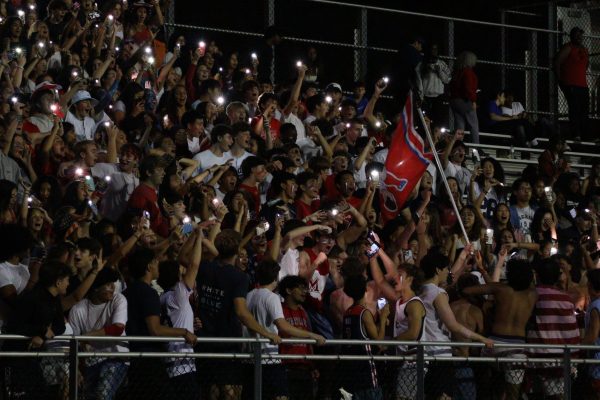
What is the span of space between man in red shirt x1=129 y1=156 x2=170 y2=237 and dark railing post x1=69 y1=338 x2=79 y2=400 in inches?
153

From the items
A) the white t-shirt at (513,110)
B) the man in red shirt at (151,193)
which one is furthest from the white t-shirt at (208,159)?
the white t-shirt at (513,110)

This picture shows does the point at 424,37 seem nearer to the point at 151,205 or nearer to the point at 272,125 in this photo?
the point at 272,125

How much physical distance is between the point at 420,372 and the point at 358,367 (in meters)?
0.52

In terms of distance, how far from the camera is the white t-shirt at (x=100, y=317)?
11.8 m

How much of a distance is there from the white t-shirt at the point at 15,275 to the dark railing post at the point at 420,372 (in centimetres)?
322

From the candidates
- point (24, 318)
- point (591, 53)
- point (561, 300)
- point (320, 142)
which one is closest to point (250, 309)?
point (24, 318)

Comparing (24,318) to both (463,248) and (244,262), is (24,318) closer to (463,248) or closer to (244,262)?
(244,262)

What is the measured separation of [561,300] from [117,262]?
13.5 ft

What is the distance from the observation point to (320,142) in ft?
61.0

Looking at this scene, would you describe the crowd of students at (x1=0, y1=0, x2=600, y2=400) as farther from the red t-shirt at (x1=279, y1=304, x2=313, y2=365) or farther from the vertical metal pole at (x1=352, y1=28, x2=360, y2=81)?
the vertical metal pole at (x1=352, y1=28, x2=360, y2=81)

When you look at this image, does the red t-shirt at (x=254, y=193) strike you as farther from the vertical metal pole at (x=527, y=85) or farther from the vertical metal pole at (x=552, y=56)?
the vertical metal pole at (x=527, y=85)

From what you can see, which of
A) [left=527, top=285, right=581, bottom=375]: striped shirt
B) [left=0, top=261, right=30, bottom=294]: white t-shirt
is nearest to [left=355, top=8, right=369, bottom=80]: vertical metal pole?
[left=527, top=285, right=581, bottom=375]: striped shirt

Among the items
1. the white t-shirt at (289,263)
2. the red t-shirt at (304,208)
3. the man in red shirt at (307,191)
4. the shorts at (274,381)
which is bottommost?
the shorts at (274,381)

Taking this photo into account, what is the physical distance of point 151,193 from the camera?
15023mm
